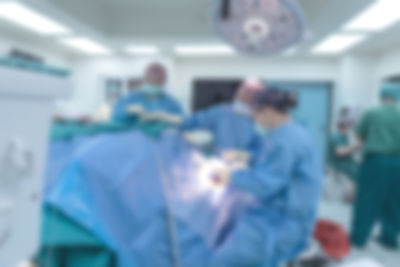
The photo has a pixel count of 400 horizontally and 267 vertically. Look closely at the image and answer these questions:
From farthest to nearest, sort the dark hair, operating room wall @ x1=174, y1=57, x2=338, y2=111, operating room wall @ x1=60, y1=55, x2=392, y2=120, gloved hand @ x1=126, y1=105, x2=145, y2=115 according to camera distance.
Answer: operating room wall @ x1=174, y1=57, x2=338, y2=111, operating room wall @ x1=60, y1=55, x2=392, y2=120, gloved hand @ x1=126, y1=105, x2=145, y2=115, the dark hair

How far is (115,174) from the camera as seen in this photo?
3.83 feet

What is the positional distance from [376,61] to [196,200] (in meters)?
3.90

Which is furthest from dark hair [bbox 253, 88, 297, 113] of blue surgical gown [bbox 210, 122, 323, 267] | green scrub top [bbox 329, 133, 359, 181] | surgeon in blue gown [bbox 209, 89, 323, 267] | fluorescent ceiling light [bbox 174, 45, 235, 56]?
fluorescent ceiling light [bbox 174, 45, 235, 56]

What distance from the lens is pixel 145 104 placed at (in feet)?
7.02

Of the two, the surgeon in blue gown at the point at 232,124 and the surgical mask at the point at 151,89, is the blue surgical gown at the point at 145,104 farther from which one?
the surgeon in blue gown at the point at 232,124

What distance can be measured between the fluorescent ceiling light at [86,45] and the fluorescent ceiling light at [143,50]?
0.34 m

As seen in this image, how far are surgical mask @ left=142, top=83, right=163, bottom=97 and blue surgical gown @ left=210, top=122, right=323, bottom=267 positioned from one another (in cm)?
103

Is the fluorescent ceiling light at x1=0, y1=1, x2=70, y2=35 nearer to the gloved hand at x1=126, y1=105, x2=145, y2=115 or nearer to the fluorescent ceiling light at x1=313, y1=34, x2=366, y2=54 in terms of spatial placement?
the gloved hand at x1=126, y1=105, x2=145, y2=115

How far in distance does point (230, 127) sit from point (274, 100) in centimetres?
101

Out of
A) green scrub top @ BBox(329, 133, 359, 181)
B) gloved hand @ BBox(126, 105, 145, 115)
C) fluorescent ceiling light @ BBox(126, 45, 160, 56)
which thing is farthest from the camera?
fluorescent ceiling light @ BBox(126, 45, 160, 56)

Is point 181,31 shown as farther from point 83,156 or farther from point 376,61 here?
point 376,61

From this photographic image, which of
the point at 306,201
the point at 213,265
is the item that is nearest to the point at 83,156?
the point at 213,265

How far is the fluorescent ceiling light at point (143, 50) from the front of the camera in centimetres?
409

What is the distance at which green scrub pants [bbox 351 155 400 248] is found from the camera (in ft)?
6.49
